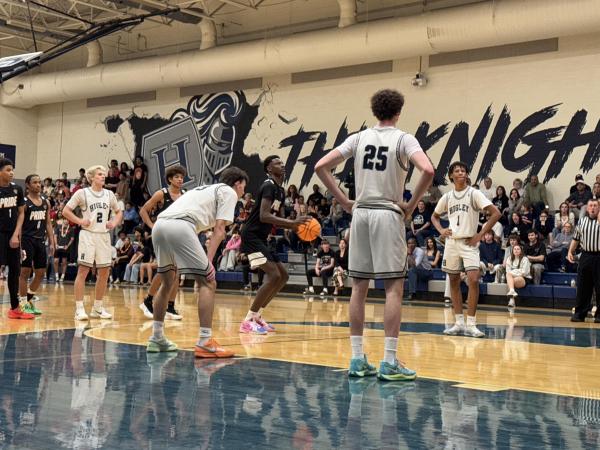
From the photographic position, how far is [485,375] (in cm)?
577

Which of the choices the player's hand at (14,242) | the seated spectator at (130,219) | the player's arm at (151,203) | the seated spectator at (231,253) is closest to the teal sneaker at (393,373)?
the player's arm at (151,203)

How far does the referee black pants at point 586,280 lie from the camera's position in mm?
11773

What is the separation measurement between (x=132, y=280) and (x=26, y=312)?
439 inches

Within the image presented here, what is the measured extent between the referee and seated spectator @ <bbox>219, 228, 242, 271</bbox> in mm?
10001

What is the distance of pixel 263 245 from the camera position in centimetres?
867

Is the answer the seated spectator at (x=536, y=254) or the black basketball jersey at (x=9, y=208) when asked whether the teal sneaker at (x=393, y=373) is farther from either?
the seated spectator at (x=536, y=254)

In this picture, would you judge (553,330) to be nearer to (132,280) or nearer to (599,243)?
(599,243)

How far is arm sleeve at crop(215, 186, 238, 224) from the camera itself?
252 inches

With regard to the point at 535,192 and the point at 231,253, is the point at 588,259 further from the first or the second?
the point at 231,253

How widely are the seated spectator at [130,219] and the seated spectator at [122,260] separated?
8.60 feet

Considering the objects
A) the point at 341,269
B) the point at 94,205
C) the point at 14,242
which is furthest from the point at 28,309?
the point at 341,269

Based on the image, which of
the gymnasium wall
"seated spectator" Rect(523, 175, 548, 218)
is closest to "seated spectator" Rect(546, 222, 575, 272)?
"seated spectator" Rect(523, 175, 548, 218)

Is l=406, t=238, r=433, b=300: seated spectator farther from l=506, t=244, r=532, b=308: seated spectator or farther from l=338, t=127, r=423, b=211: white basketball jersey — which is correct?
l=338, t=127, r=423, b=211: white basketball jersey

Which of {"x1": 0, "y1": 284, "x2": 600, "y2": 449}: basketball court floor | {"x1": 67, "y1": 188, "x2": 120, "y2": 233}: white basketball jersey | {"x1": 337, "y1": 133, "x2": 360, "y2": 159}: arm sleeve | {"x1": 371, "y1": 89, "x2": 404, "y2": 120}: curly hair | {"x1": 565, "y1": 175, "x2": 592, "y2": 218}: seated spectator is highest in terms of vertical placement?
{"x1": 565, "y1": 175, "x2": 592, "y2": 218}: seated spectator
